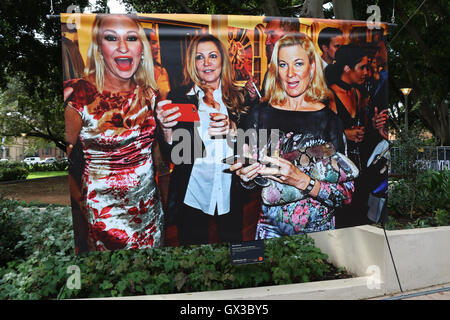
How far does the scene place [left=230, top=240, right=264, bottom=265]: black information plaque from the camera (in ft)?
10.8

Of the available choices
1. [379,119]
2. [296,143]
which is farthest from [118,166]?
[379,119]

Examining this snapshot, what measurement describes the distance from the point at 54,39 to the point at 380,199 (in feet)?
34.6

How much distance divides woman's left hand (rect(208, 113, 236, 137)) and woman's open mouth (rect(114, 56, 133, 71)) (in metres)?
0.87

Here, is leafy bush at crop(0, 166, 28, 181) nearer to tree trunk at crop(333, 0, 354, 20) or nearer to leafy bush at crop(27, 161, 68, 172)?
leafy bush at crop(27, 161, 68, 172)

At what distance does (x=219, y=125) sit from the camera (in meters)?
3.08

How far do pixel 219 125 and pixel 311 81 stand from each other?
Answer: 1.11 metres

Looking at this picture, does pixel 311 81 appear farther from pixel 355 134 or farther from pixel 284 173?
pixel 284 173

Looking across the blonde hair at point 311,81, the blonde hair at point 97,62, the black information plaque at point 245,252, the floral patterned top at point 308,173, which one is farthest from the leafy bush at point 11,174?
the blonde hair at point 311,81

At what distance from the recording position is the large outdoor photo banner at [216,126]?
113 inches

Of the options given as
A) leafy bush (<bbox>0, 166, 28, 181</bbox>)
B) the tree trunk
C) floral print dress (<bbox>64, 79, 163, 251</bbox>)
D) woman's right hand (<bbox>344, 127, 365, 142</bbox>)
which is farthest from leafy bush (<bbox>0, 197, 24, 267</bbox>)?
leafy bush (<bbox>0, 166, 28, 181</bbox>)

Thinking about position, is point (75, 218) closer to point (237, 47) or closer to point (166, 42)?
point (166, 42)

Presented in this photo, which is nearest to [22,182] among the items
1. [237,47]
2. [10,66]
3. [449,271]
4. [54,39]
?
[10,66]

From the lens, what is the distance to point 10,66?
35.6ft

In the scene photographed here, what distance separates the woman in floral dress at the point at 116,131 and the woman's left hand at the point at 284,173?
1.14 m
